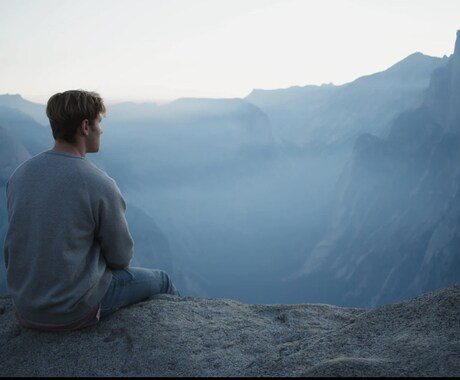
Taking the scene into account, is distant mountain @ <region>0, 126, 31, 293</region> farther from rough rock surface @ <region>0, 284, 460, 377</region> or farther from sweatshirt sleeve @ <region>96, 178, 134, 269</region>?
sweatshirt sleeve @ <region>96, 178, 134, 269</region>

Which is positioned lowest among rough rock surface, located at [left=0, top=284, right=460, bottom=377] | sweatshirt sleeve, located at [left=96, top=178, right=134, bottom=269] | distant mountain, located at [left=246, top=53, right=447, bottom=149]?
rough rock surface, located at [left=0, top=284, right=460, bottom=377]

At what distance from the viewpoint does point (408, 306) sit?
3143mm

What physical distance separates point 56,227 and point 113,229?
1.06 ft

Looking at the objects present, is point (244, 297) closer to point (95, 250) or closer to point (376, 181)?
point (376, 181)

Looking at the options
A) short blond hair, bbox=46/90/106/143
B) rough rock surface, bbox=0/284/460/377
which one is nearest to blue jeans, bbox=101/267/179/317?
rough rock surface, bbox=0/284/460/377

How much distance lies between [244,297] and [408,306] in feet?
201

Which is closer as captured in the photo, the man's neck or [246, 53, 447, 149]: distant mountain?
the man's neck

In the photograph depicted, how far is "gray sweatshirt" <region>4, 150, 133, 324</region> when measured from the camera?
2.39 meters

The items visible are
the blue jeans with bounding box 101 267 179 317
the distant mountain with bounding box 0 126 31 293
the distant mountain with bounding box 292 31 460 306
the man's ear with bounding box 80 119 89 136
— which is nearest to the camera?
the man's ear with bounding box 80 119 89 136

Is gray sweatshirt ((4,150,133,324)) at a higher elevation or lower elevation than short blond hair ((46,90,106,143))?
lower

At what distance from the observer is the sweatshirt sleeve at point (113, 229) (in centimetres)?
249

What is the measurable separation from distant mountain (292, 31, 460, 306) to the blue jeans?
156ft

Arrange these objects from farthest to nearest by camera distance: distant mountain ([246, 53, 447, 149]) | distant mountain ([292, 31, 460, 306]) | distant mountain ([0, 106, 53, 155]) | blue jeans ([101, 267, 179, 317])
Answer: distant mountain ([246, 53, 447, 149]) < distant mountain ([0, 106, 53, 155]) < distant mountain ([292, 31, 460, 306]) < blue jeans ([101, 267, 179, 317])

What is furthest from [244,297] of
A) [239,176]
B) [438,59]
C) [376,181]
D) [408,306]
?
[438,59]
